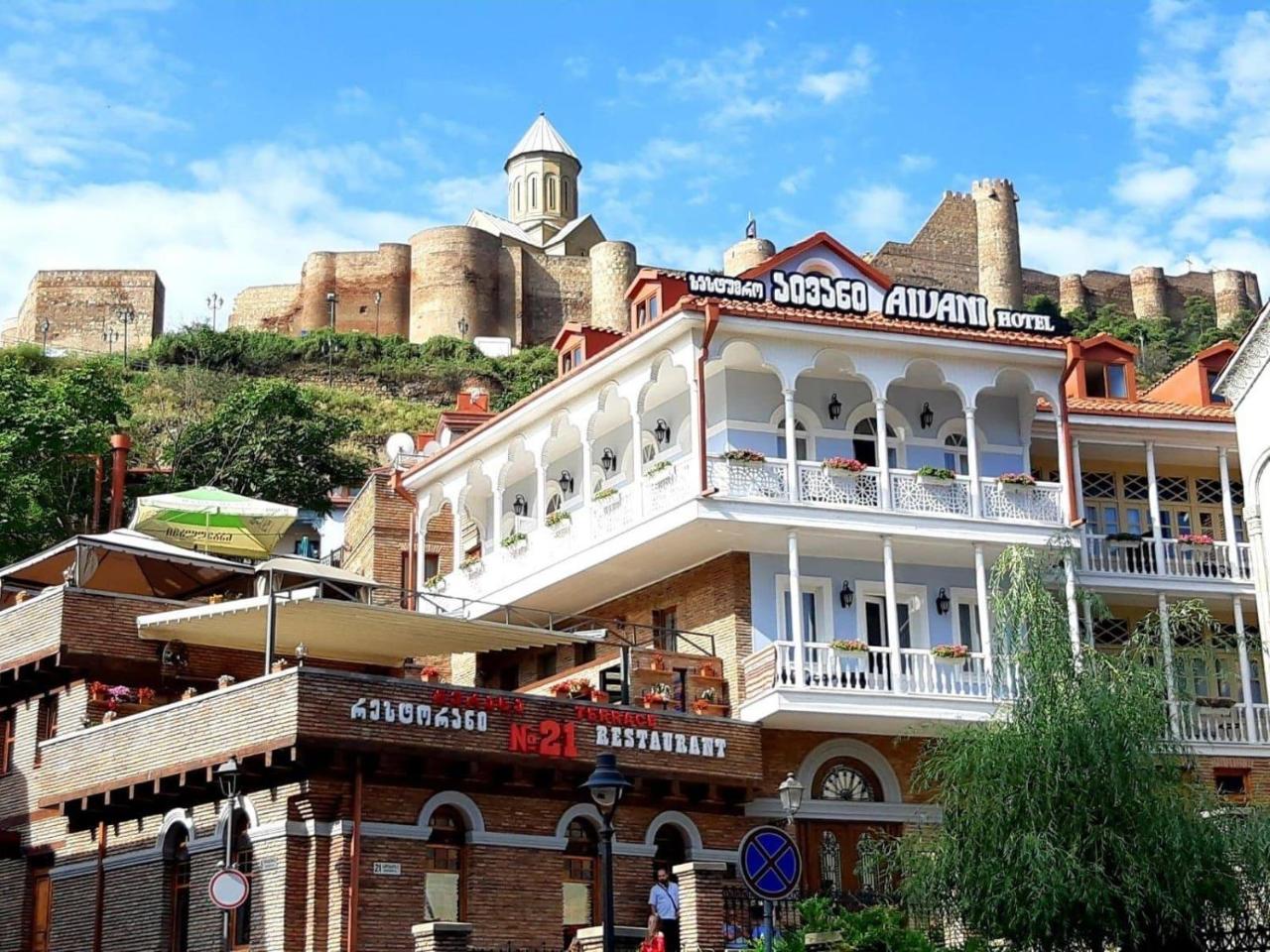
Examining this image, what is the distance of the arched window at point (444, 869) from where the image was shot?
25109mm

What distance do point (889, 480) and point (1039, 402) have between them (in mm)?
3956

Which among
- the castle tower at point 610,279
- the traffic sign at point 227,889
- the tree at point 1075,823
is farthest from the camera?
the castle tower at point 610,279

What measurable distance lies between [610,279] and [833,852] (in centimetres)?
6506

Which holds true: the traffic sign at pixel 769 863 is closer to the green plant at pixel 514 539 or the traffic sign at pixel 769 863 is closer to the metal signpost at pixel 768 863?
the metal signpost at pixel 768 863

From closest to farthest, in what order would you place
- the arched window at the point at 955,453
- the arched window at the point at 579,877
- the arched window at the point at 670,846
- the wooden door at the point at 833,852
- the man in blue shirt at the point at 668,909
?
1. the man in blue shirt at the point at 668,909
2. the arched window at the point at 579,877
3. the arched window at the point at 670,846
4. the wooden door at the point at 833,852
5. the arched window at the point at 955,453

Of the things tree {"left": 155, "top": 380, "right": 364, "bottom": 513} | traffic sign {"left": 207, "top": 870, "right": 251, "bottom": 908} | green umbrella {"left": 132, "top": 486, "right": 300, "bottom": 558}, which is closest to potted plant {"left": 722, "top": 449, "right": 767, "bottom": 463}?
green umbrella {"left": 132, "top": 486, "right": 300, "bottom": 558}

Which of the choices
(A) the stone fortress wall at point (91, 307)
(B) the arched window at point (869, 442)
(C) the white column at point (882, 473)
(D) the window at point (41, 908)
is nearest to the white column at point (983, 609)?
(C) the white column at point (882, 473)

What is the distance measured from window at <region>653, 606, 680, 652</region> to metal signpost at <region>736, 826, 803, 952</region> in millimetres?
13420

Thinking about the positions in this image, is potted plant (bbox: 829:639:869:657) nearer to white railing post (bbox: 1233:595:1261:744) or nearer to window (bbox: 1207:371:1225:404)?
white railing post (bbox: 1233:595:1261:744)

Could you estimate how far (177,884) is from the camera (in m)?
25.9

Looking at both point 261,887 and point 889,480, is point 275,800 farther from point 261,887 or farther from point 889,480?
point 889,480

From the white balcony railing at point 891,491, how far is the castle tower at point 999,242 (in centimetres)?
6503

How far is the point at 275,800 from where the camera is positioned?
24.8m

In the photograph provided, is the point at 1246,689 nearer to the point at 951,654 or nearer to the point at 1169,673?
the point at 951,654
